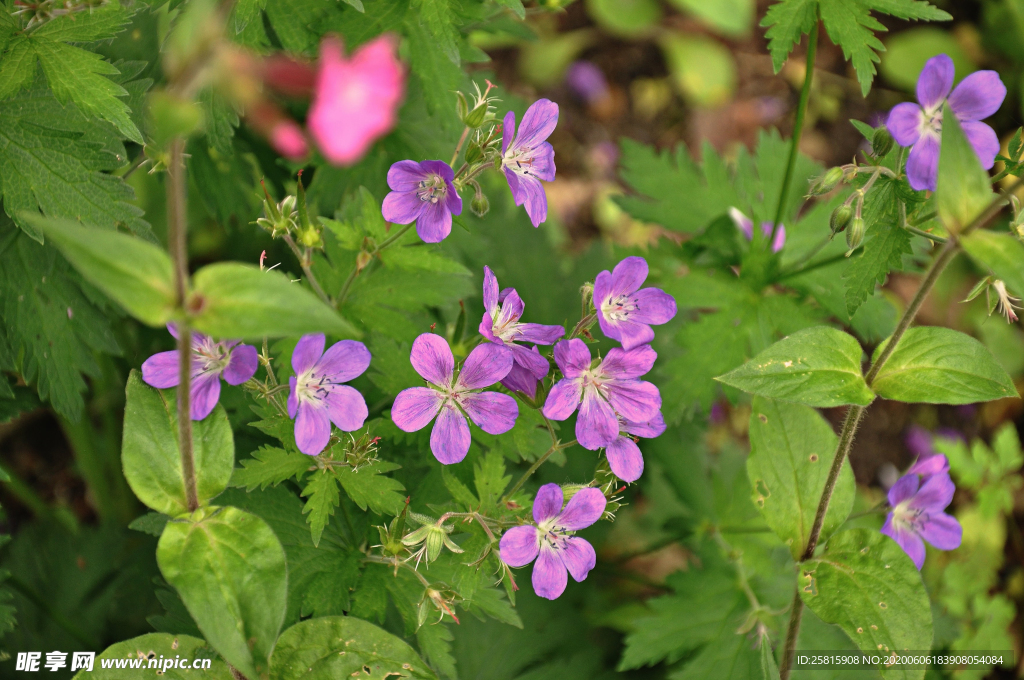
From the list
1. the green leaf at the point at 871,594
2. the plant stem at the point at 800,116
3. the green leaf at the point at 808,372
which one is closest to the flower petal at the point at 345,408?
the green leaf at the point at 808,372

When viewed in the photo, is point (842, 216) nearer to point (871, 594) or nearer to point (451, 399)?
point (871, 594)

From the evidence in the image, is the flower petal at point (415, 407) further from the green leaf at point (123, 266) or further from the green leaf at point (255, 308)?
the green leaf at point (123, 266)

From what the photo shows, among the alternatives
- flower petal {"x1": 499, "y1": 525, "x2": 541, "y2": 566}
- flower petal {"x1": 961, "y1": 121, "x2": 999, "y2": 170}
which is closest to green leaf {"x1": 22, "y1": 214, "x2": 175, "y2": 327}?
flower petal {"x1": 499, "y1": 525, "x2": 541, "y2": 566}

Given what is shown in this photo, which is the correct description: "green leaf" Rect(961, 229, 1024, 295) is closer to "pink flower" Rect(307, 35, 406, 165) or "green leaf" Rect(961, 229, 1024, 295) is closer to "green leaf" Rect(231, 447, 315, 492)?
"pink flower" Rect(307, 35, 406, 165)

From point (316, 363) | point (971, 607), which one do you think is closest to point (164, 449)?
point (316, 363)

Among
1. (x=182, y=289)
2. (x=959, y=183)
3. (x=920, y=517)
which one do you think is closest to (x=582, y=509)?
(x=182, y=289)

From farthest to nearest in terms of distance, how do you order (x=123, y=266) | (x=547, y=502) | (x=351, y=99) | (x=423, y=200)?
(x=423, y=200) → (x=547, y=502) → (x=123, y=266) → (x=351, y=99)

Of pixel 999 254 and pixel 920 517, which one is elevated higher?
pixel 999 254
